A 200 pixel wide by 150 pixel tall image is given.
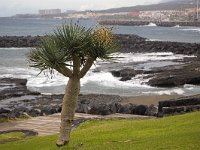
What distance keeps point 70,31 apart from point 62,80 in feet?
121

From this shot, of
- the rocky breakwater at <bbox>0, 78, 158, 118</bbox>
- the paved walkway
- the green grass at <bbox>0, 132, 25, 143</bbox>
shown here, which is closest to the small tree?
the green grass at <bbox>0, 132, 25, 143</bbox>

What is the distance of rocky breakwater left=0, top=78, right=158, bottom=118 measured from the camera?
27359 mm

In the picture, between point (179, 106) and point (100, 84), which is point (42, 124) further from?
point (100, 84)

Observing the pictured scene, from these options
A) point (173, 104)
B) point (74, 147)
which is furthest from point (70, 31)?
point (173, 104)

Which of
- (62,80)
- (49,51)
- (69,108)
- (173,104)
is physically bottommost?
(62,80)

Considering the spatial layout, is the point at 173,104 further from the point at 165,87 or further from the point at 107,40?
the point at 165,87

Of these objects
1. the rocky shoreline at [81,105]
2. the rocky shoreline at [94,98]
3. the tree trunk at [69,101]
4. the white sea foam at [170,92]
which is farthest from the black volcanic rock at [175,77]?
the tree trunk at [69,101]

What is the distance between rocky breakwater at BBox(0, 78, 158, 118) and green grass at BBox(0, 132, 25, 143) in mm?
5558

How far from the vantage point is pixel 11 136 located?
20453 millimetres

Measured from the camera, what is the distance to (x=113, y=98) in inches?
1492

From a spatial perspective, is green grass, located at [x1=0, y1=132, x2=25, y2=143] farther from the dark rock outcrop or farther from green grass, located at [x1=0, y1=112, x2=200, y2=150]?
the dark rock outcrop

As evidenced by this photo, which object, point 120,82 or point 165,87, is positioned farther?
point 120,82

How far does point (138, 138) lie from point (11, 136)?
7.25m

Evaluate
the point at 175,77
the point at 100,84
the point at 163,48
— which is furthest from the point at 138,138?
the point at 163,48
